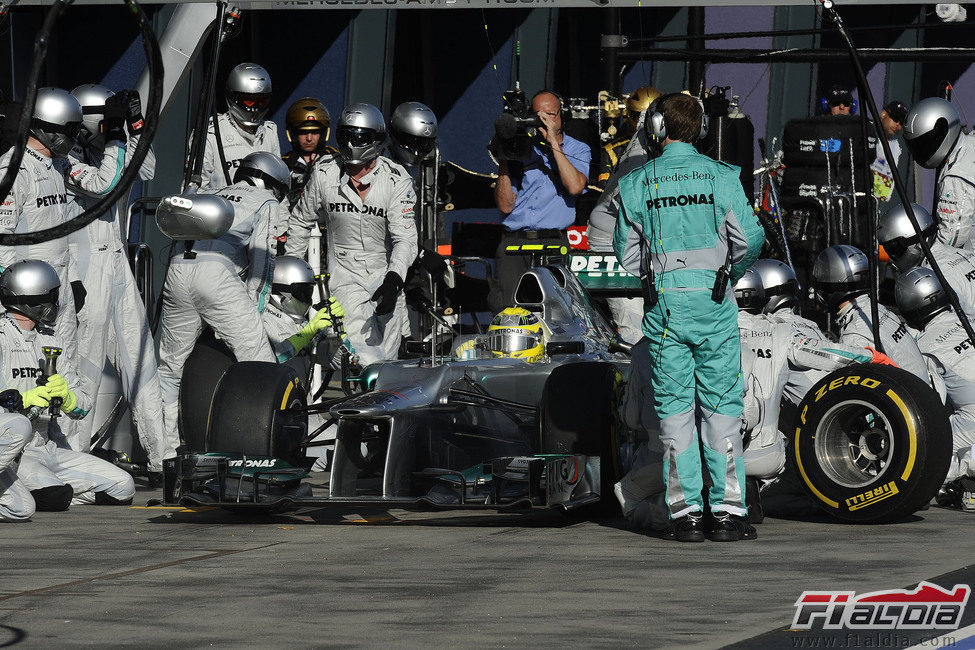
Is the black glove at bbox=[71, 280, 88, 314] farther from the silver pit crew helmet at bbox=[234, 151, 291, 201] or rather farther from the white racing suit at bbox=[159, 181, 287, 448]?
the silver pit crew helmet at bbox=[234, 151, 291, 201]

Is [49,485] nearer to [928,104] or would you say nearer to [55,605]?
[55,605]

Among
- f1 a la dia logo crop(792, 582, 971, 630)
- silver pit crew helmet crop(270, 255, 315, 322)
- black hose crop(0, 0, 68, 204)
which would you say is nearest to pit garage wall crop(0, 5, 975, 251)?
silver pit crew helmet crop(270, 255, 315, 322)

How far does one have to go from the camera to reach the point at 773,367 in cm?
837

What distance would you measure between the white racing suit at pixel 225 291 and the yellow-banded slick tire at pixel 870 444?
3847 millimetres

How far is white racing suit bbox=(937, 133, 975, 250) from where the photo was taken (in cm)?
1054

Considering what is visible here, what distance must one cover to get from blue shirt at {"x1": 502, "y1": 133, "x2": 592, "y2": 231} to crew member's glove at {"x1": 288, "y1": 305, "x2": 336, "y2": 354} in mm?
1514

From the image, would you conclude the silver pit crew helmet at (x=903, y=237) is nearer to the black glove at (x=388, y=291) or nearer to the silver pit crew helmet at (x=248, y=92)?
the black glove at (x=388, y=291)

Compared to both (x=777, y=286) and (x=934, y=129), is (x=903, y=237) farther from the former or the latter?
(x=777, y=286)

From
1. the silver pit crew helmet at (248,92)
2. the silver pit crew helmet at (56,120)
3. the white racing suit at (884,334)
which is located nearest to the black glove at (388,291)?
the silver pit crew helmet at (248,92)

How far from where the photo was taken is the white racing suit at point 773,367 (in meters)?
8.20

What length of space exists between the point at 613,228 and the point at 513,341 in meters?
2.00

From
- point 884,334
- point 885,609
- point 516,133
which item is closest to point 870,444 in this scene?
point 884,334

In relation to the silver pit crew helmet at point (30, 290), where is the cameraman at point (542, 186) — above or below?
above

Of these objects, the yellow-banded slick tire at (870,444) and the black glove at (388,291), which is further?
the black glove at (388,291)
